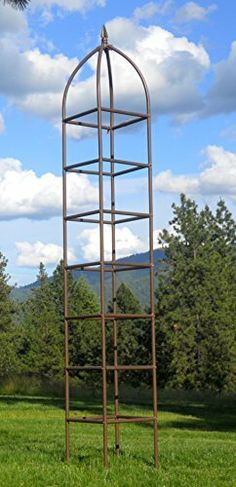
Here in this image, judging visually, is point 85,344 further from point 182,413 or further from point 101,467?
point 101,467

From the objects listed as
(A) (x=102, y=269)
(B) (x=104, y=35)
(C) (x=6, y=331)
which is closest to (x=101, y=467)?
(A) (x=102, y=269)

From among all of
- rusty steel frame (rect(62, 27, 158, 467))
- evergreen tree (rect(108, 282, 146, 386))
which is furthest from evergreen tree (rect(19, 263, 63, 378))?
rusty steel frame (rect(62, 27, 158, 467))

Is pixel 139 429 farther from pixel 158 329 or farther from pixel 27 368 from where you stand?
pixel 27 368

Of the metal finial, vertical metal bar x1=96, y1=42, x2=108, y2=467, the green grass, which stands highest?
the metal finial

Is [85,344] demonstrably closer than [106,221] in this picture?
No

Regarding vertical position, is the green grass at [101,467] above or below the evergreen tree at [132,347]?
below

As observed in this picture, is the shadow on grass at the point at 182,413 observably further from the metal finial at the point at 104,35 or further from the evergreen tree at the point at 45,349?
the evergreen tree at the point at 45,349

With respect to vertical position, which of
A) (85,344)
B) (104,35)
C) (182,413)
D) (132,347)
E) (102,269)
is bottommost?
(182,413)

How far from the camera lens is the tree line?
44344 mm

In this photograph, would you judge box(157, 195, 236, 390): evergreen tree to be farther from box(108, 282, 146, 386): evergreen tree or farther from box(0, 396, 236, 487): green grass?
box(0, 396, 236, 487): green grass

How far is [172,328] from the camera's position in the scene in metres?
46.1

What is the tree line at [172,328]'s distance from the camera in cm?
4434

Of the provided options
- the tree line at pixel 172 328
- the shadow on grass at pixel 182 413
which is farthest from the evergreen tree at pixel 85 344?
the shadow on grass at pixel 182 413

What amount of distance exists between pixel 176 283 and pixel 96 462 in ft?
128
